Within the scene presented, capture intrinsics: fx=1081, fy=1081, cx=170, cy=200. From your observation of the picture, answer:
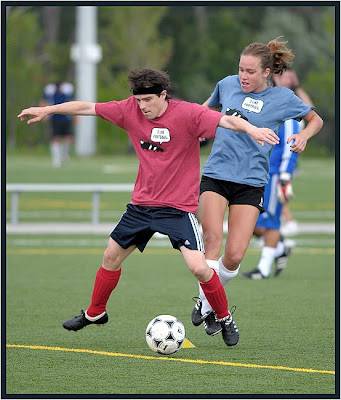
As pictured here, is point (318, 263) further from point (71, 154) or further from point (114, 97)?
point (114, 97)

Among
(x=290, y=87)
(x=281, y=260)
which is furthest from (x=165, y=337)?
(x=281, y=260)

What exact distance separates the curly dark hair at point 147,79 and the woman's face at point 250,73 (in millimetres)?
896

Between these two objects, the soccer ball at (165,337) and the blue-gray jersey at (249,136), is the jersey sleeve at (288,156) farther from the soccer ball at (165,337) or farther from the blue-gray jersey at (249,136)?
the soccer ball at (165,337)

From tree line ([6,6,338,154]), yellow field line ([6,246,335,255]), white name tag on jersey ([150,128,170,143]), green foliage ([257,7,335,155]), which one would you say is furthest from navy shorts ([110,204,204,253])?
green foliage ([257,7,335,155])

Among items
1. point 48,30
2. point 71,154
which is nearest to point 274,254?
point 71,154

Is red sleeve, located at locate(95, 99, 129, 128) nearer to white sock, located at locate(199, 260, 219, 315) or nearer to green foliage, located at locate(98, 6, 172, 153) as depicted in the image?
white sock, located at locate(199, 260, 219, 315)

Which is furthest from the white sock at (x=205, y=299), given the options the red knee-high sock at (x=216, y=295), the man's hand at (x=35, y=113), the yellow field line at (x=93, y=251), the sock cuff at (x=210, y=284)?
the yellow field line at (x=93, y=251)

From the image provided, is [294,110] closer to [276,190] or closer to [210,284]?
[210,284]

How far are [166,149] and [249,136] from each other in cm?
96

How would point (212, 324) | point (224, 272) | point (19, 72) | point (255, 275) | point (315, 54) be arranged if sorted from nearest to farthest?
point (212, 324) < point (224, 272) < point (255, 275) < point (19, 72) < point (315, 54)

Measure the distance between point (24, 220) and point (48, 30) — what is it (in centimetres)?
4022

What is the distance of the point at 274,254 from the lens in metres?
11.8

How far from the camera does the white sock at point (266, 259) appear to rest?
38.3 feet

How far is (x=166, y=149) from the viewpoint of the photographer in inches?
295
